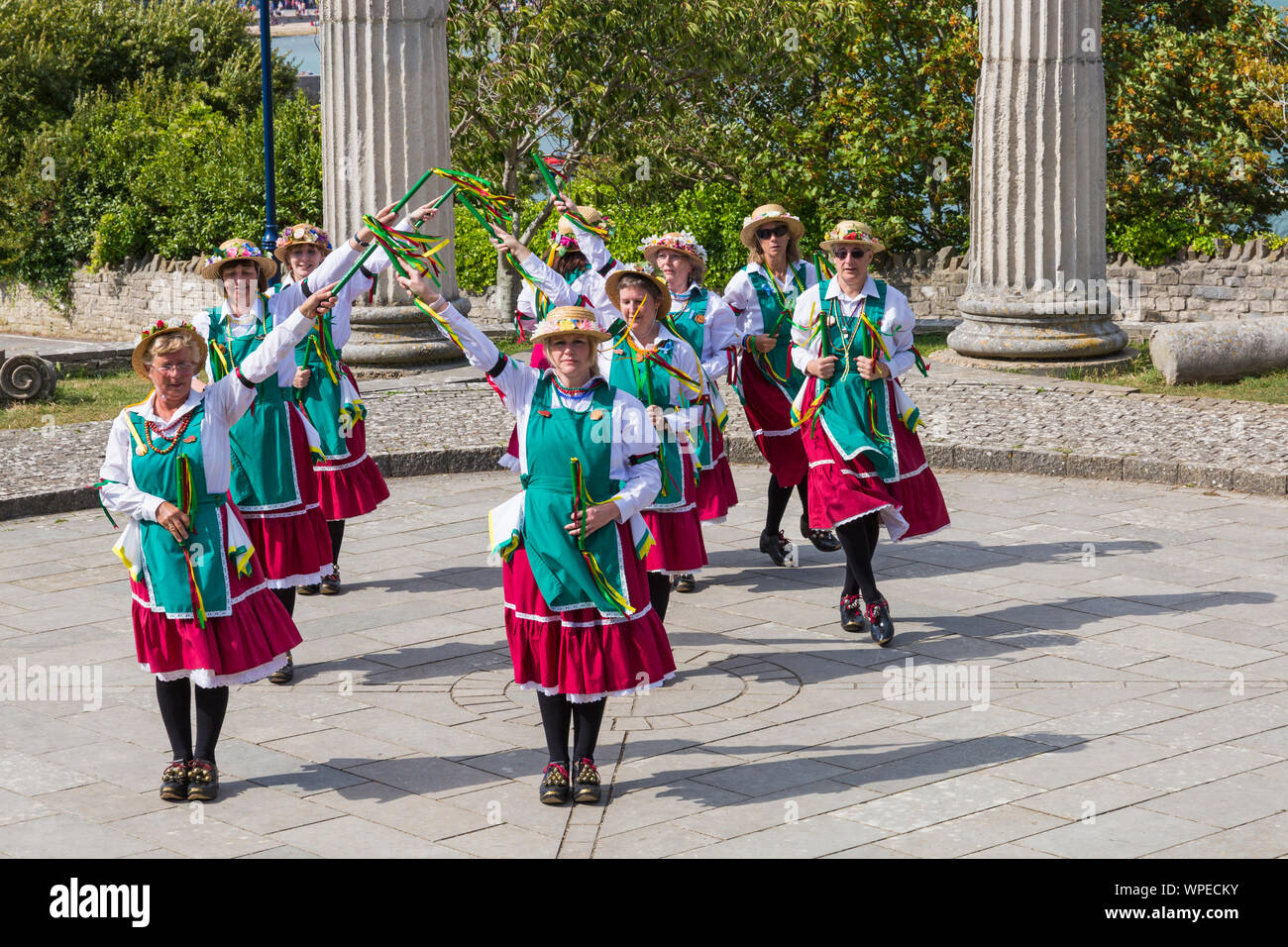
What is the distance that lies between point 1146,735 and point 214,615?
3.23m

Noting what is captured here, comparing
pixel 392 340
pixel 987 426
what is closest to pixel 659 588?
pixel 987 426

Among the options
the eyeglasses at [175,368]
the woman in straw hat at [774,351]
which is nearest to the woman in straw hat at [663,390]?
the woman in straw hat at [774,351]

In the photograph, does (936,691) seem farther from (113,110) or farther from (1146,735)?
(113,110)

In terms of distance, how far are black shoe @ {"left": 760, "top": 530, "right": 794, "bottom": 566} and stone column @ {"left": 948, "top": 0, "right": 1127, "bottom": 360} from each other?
20.7 ft

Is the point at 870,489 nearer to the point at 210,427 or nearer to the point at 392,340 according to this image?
the point at 210,427

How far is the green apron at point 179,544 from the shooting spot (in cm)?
546

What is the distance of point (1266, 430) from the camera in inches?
454

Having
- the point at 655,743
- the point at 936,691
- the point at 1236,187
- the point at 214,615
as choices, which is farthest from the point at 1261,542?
the point at 1236,187

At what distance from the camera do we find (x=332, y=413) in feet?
26.6

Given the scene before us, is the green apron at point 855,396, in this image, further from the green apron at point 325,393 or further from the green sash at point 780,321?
the green apron at point 325,393

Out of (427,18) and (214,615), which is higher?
(427,18)

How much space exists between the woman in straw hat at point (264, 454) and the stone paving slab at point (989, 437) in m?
3.42

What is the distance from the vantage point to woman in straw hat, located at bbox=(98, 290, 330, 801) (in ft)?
17.9

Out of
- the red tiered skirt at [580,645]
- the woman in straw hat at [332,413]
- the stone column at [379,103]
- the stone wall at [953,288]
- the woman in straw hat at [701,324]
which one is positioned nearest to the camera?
the red tiered skirt at [580,645]
